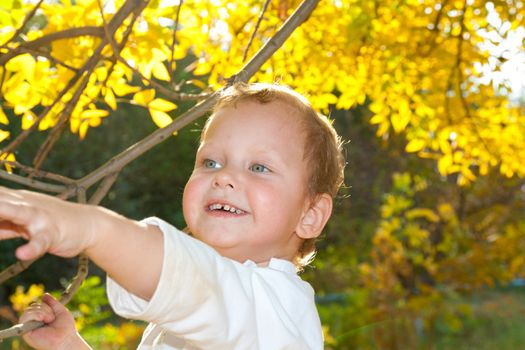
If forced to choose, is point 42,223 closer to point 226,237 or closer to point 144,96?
point 226,237

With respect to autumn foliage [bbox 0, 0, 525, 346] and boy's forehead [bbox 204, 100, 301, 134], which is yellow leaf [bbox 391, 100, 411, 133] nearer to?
autumn foliage [bbox 0, 0, 525, 346]

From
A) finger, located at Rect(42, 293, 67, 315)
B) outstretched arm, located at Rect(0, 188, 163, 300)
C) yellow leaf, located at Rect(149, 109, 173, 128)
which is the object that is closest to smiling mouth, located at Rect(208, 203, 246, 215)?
finger, located at Rect(42, 293, 67, 315)

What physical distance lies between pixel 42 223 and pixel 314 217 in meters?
0.88

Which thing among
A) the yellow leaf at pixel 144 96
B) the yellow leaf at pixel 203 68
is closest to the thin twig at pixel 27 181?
the yellow leaf at pixel 144 96

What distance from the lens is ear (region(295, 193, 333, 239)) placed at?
5.57 ft

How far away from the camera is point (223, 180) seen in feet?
4.82

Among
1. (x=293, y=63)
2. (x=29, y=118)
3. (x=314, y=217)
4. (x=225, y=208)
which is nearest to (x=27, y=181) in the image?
(x=225, y=208)

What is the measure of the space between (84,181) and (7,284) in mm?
7874

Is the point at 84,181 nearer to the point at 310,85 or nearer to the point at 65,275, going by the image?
the point at 310,85

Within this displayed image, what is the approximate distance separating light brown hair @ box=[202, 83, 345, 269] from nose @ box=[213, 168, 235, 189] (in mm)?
201

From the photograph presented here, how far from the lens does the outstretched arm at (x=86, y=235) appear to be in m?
0.89

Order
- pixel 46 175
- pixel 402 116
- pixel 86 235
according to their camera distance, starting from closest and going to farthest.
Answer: pixel 86 235 → pixel 46 175 → pixel 402 116

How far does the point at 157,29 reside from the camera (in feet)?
7.91

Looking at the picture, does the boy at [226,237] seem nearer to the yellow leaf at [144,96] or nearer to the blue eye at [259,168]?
the blue eye at [259,168]
